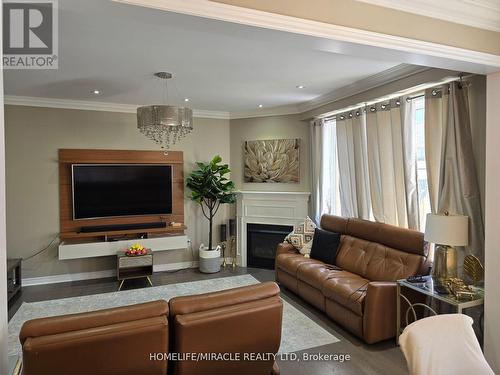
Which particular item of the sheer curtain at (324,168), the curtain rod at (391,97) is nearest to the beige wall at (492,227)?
the curtain rod at (391,97)

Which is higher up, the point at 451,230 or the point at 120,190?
the point at 120,190

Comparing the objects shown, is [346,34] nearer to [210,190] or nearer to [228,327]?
[228,327]

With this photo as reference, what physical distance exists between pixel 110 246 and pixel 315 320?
3.20 m

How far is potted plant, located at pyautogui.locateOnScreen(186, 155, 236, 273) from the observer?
5.36 metres

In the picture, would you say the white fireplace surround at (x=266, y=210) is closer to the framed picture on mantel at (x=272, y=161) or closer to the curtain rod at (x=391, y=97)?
the framed picture on mantel at (x=272, y=161)

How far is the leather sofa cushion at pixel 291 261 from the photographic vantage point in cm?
421

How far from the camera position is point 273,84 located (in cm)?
413

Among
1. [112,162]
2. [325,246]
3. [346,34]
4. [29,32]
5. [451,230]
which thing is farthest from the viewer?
[112,162]

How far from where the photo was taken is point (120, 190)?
5133mm

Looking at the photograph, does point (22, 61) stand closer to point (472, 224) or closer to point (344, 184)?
point (344, 184)

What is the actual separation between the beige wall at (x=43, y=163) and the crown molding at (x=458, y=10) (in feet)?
14.5

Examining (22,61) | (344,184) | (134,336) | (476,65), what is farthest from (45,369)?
(344,184)

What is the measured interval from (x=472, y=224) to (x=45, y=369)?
3.31 m

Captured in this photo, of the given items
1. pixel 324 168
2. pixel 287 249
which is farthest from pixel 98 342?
pixel 324 168
